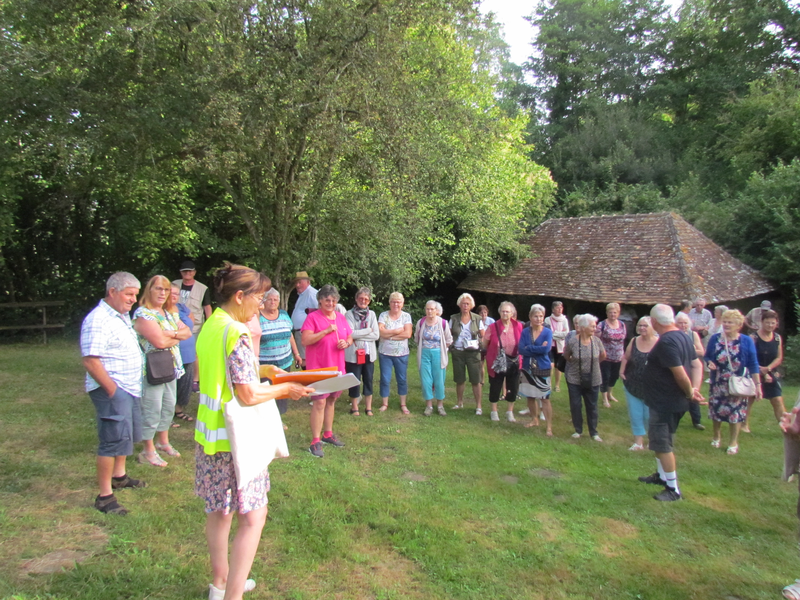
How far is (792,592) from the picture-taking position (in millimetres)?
3615

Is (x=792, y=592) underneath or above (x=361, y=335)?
underneath

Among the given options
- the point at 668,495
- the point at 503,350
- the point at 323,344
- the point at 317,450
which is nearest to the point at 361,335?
the point at 323,344

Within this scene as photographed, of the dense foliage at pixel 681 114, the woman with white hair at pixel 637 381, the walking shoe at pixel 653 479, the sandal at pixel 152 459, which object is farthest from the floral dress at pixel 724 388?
the dense foliage at pixel 681 114

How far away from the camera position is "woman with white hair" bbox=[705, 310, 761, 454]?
6.71 m

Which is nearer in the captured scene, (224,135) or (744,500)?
(744,500)

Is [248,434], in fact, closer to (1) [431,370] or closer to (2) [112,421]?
(2) [112,421]

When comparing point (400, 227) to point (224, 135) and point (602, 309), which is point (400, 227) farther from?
point (602, 309)

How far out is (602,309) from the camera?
16406mm

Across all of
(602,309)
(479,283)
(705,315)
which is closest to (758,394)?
(705,315)

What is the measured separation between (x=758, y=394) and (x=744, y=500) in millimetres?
2017

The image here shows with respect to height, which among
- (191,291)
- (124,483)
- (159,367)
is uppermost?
(191,291)

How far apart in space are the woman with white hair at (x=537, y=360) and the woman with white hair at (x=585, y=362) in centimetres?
37

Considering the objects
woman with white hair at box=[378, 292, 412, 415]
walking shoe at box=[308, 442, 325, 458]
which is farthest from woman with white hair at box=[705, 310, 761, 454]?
walking shoe at box=[308, 442, 325, 458]

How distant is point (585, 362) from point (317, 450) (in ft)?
10.9
